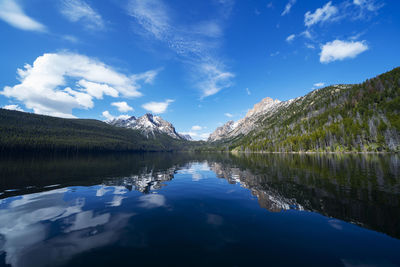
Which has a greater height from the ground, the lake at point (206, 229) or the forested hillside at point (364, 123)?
the forested hillside at point (364, 123)

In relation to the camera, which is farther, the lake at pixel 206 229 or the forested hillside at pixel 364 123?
the forested hillside at pixel 364 123

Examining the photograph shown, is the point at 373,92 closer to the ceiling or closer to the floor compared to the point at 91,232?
closer to the ceiling

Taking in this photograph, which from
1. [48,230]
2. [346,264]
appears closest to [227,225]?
[346,264]

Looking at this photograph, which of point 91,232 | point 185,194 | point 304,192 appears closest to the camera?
point 91,232

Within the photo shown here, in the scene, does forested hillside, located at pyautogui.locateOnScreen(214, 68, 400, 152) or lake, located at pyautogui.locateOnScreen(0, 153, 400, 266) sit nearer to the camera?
lake, located at pyautogui.locateOnScreen(0, 153, 400, 266)

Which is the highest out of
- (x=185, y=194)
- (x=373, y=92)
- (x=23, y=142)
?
(x=373, y=92)

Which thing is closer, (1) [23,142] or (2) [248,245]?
(2) [248,245]

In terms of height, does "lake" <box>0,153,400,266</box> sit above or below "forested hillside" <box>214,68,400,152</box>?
below

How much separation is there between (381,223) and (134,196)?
2512 centimetres

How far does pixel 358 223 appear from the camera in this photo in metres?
13.2

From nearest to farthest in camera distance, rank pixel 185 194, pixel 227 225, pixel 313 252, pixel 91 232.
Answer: pixel 313 252 < pixel 91 232 < pixel 227 225 < pixel 185 194

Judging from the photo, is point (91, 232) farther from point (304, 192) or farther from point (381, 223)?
point (304, 192)

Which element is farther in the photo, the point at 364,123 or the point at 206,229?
the point at 364,123

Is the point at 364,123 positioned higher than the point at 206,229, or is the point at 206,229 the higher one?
the point at 364,123
